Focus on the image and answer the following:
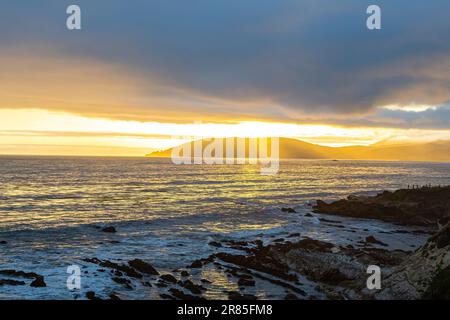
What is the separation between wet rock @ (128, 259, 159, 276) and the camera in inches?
973

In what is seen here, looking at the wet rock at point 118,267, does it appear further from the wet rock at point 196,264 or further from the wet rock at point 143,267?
the wet rock at point 196,264

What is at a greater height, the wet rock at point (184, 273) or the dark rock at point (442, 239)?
the dark rock at point (442, 239)

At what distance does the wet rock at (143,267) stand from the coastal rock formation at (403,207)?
36588mm

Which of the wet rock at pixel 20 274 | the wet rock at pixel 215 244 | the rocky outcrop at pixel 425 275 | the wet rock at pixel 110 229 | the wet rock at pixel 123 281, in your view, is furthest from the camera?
the wet rock at pixel 110 229

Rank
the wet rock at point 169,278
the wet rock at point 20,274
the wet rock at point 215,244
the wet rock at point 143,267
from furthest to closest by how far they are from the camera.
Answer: the wet rock at point 215,244 < the wet rock at point 143,267 < the wet rock at point 169,278 < the wet rock at point 20,274

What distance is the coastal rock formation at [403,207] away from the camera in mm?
49062

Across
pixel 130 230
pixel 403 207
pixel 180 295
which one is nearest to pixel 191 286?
pixel 180 295

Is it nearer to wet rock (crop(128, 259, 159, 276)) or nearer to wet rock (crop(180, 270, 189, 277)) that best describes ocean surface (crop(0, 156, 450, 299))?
wet rock (crop(128, 259, 159, 276))

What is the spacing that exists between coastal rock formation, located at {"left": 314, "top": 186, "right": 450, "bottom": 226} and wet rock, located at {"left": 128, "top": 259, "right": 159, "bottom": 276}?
36.6 meters

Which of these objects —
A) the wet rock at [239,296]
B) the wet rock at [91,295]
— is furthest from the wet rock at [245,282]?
the wet rock at [91,295]

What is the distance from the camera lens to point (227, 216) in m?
50.7

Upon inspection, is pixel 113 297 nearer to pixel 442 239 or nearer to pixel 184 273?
pixel 184 273

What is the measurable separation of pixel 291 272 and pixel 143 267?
419 inches
